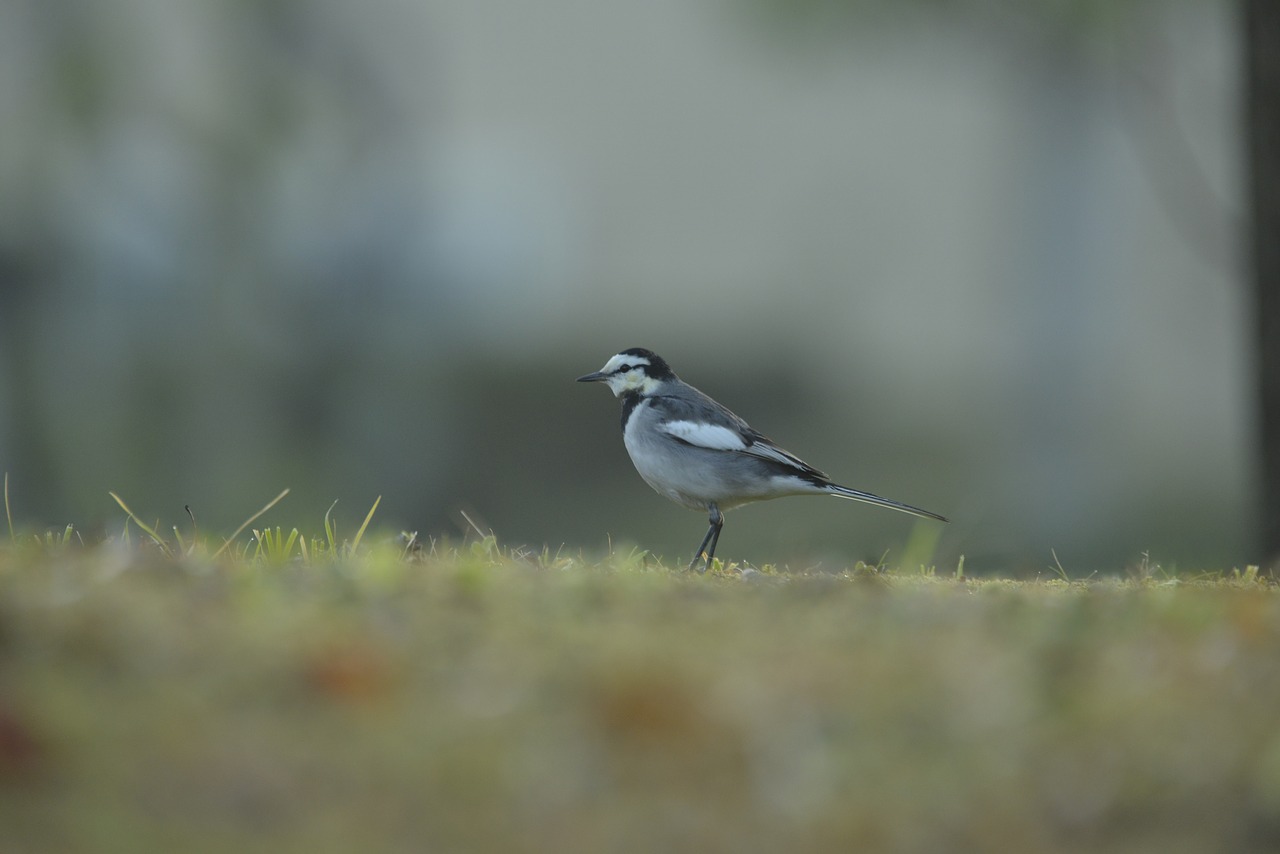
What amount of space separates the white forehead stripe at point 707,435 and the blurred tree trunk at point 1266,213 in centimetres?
240

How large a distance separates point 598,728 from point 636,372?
4304 millimetres

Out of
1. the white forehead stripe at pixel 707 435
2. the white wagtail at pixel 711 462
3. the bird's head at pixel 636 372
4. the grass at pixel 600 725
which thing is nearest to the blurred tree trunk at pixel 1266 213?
the white wagtail at pixel 711 462

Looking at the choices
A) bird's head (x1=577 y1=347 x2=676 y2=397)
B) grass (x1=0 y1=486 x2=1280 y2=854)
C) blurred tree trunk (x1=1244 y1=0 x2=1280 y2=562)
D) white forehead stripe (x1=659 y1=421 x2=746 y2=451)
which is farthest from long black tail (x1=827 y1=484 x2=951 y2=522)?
grass (x1=0 y1=486 x2=1280 y2=854)

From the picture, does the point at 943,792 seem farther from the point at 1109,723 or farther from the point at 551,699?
the point at 551,699

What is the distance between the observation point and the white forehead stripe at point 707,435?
19.4 feet

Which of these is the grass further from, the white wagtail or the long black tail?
the white wagtail

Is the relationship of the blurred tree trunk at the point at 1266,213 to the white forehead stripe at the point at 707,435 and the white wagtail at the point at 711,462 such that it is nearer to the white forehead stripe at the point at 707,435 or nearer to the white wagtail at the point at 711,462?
the white wagtail at the point at 711,462

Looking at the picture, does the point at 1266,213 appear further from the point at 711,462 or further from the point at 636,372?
the point at 636,372

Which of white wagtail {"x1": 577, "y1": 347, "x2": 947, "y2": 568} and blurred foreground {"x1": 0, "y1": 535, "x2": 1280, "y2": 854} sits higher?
blurred foreground {"x1": 0, "y1": 535, "x2": 1280, "y2": 854}

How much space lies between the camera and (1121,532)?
1595 cm

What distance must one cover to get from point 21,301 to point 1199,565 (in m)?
13.8

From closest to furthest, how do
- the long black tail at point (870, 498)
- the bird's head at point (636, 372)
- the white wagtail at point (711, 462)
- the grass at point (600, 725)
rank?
the grass at point (600, 725)
the long black tail at point (870, 498)
the white wagtail at point (711, 462)
the bird's head at point (636, 372)

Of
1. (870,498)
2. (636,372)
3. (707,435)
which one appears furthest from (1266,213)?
(636,372)

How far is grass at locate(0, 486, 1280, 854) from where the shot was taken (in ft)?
6.85
